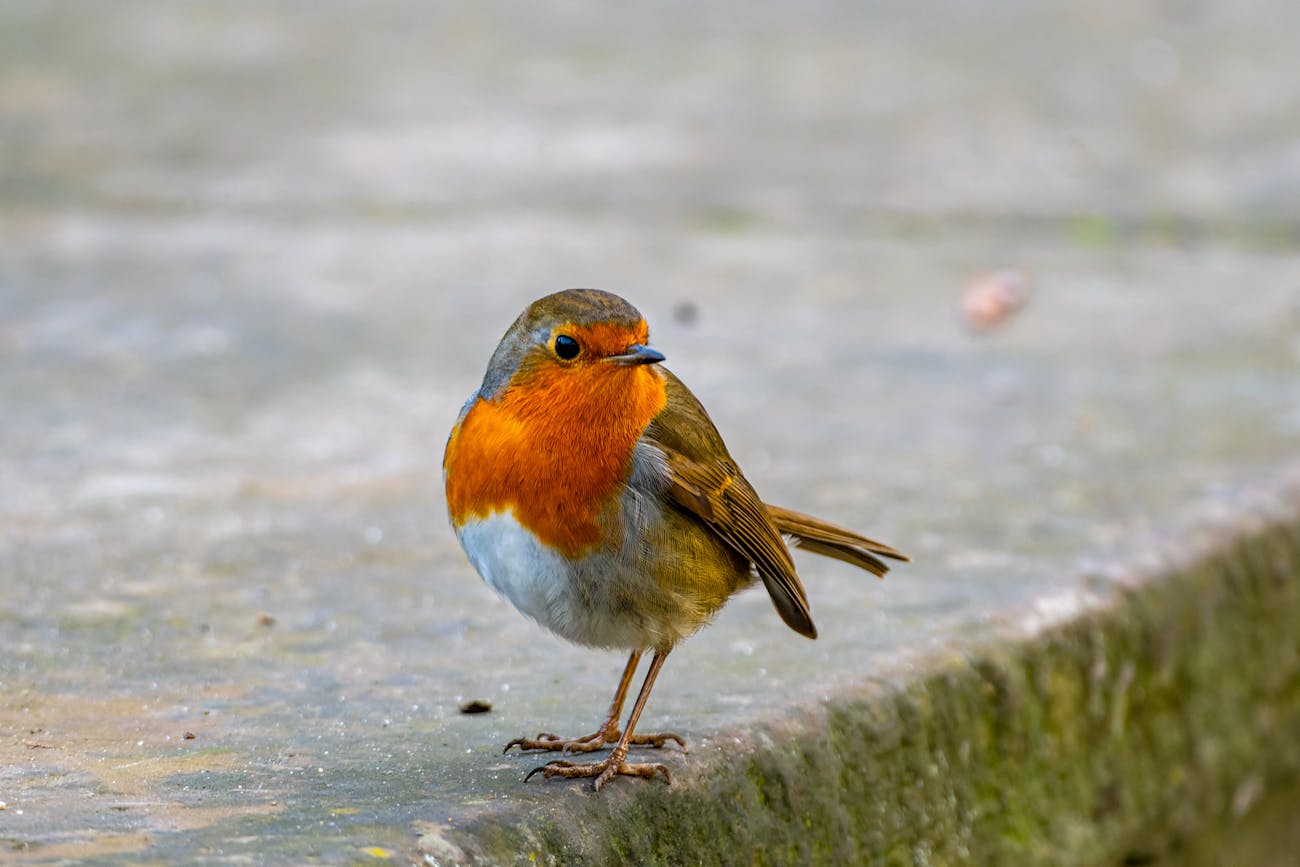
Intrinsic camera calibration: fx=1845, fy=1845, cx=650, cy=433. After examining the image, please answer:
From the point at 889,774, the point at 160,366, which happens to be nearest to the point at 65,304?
the point at 160,366

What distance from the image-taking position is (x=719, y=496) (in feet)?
8.74

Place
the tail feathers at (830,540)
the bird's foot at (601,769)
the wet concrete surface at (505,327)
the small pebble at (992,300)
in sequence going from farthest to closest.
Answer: the small pebble at (992,300) → the tail feathers at (830,540) → the wet concrete surface at (505,327) → the bird's foot at (601,769)

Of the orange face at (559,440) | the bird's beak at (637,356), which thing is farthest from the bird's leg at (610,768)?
the bird's beak at (637,356)

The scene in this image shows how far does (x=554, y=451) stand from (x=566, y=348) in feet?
0.52

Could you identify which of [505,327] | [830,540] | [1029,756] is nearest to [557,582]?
[830,540]

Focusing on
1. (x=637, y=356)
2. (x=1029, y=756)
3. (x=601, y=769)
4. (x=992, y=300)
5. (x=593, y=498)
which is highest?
(x=992, y=300)

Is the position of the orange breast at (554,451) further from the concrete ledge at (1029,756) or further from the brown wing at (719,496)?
the concrete ledge at (1029,756)

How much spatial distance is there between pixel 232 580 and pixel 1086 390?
2576 millimetres

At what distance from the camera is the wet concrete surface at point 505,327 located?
2771mm

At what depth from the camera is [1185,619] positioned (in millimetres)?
3480

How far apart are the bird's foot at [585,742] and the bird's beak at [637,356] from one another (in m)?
0.52

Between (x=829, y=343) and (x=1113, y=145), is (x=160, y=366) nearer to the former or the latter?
(x=829, y=343)

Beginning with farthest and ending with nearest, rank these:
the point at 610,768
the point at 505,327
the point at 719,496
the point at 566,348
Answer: the point at 505,327 < the point at 719,496 < the point at 566,348 < the point at 610,768

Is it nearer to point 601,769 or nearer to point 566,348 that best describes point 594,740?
point 601,769
